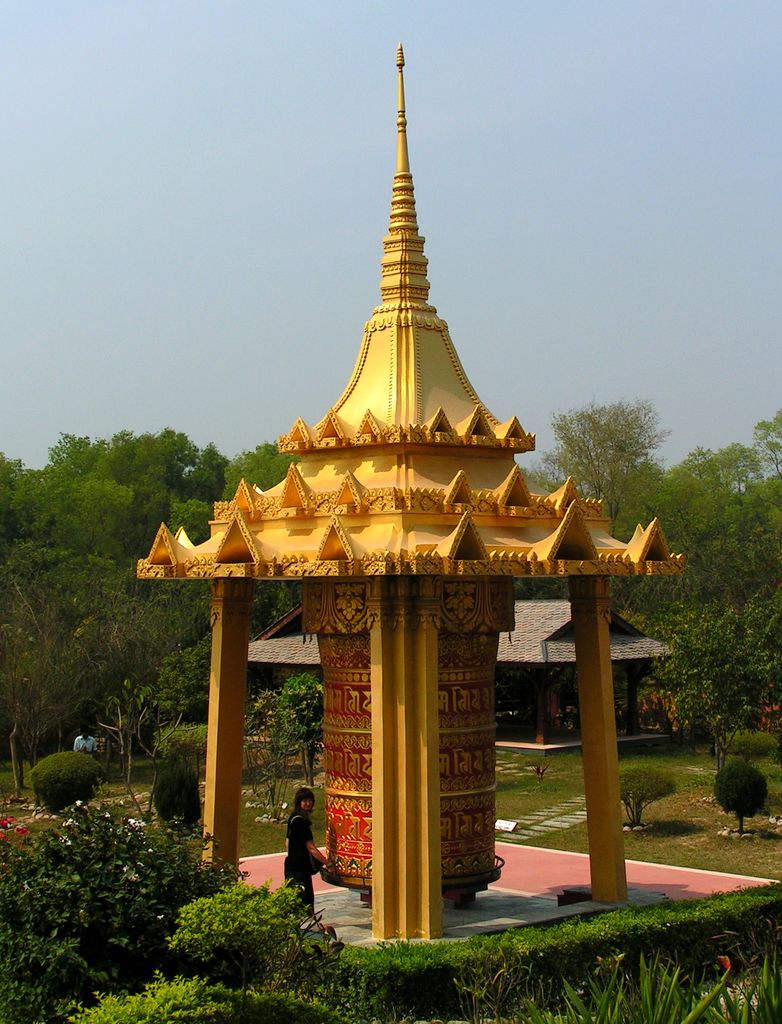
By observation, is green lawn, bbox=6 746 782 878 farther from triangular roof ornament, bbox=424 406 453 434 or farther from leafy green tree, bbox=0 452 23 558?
leafy green tree, bbox=0 452 23 558

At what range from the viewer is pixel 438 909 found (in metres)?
10.1

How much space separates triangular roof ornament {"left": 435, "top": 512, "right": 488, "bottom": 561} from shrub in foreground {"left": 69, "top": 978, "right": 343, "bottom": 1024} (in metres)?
3.62

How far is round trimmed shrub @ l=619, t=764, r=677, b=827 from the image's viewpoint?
59.2 feet

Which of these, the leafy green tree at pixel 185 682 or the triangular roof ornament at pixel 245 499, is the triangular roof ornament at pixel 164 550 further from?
the leafy green tree at pixel 185 682

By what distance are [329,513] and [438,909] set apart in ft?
10.5

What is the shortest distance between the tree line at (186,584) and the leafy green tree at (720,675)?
0.09ft

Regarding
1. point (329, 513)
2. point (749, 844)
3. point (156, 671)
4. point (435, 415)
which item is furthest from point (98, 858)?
point (156, 671)

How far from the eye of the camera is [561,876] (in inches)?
562

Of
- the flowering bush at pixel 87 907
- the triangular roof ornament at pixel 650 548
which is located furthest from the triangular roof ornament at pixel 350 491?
the flowering bush at pixel 87 907

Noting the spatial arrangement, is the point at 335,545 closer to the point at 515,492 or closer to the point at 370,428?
the point at 370,428

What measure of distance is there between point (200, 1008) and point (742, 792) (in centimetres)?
1226

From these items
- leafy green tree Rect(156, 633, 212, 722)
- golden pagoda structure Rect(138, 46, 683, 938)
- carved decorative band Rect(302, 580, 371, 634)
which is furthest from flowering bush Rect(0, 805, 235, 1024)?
leafy green tree Rect(156, 633, 212, 722)

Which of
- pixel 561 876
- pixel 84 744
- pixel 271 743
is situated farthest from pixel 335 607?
pixel 84 744

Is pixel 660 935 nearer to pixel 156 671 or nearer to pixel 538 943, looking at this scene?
pixel 538 943
